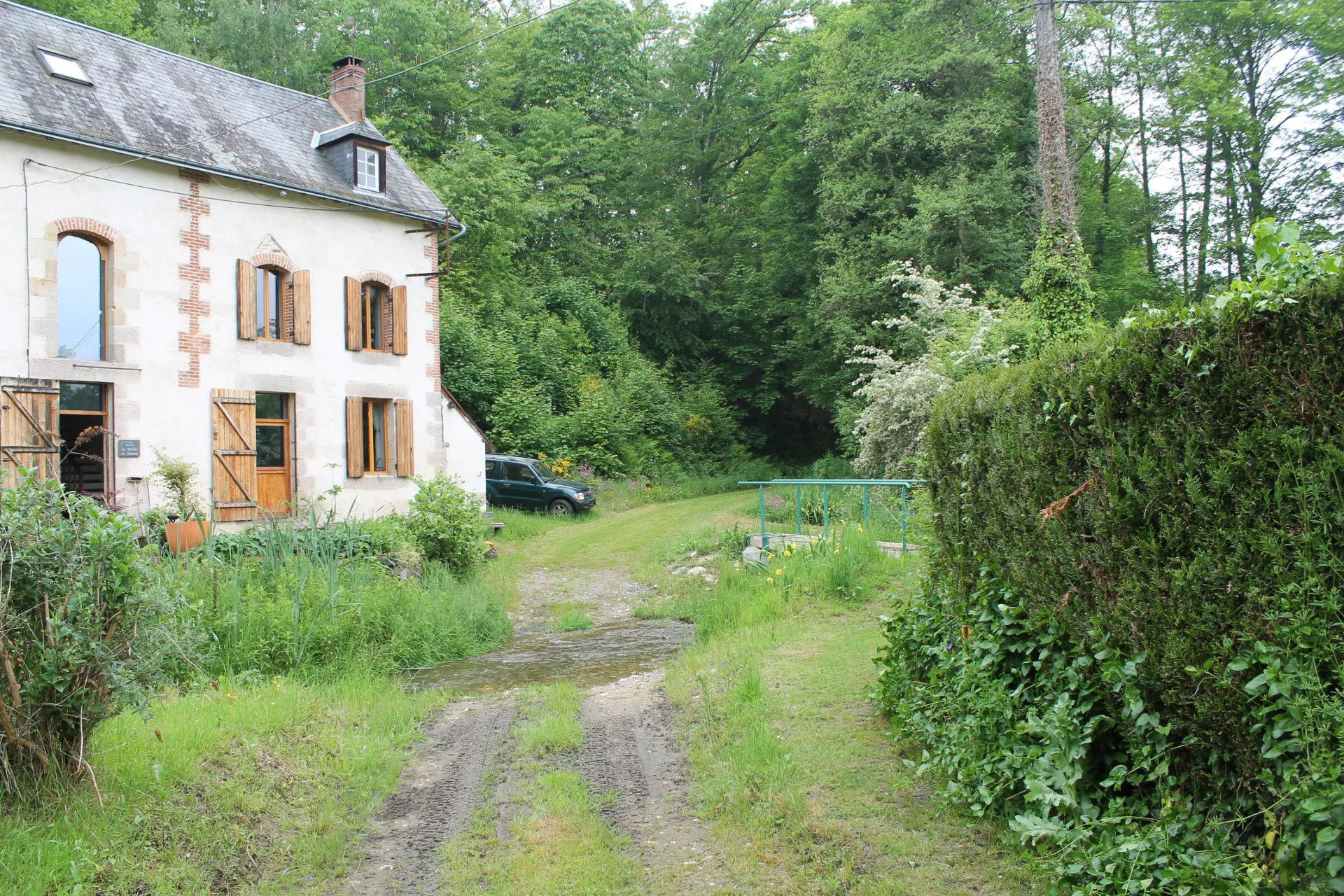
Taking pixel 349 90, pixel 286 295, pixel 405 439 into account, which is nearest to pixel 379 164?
pixel 349 90

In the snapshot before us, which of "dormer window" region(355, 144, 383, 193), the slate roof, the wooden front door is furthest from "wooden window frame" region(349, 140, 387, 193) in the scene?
the wooden front door

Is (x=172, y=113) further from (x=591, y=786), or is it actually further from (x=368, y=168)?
(x=591, y=786)

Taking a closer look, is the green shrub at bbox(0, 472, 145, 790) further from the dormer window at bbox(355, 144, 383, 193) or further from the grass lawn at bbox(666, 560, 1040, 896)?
the dormer window at bbox(355, 144, 383, 193)

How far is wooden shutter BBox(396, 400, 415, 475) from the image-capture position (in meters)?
17.8

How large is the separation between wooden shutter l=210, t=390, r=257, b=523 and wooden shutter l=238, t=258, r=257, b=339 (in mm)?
1029

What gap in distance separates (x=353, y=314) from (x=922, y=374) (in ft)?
34.3

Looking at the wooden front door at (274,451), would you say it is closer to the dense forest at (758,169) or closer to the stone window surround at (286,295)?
the stone window surround at (286,295)

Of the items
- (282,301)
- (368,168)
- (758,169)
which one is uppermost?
(758,169)

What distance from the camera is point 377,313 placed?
17969 mm

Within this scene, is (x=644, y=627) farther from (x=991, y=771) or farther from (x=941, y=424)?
(x=991, y=771)

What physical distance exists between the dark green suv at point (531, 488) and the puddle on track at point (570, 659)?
9795 millimetres

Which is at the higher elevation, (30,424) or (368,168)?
(368,168)

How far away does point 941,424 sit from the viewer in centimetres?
541

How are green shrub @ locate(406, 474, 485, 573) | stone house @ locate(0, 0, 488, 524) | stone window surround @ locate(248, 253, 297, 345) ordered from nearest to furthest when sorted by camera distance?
green shrub @ locate(406, 474, 485, 573) < stone house @ locate(0, 0, 488, 524) < stone window surround @ locate(248, 253, 297, 345)
